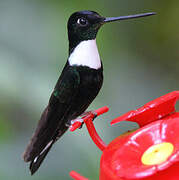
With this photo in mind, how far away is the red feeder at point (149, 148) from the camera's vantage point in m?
1.20

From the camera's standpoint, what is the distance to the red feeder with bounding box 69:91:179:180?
1.20m

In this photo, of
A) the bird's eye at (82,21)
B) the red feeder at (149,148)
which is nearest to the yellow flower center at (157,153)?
the red feeder at (149,148)

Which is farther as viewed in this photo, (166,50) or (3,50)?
(166,50)

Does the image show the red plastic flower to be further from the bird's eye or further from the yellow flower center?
the bird's eye

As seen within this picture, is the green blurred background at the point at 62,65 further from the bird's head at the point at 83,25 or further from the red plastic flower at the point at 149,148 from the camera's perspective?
the red plastic flower at the point at 149,148

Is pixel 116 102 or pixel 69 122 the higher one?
pixel 69 122

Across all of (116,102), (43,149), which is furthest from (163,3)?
(43,149)

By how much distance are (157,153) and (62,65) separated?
1.45m

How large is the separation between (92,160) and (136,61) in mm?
742

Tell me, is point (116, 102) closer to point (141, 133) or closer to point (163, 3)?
point (163, 3)

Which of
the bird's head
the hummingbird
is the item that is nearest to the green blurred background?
the hummingbird

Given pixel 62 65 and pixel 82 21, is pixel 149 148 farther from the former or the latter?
pixel 62 65

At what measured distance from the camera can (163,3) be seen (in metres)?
2.71

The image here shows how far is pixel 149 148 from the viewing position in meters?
1.40
